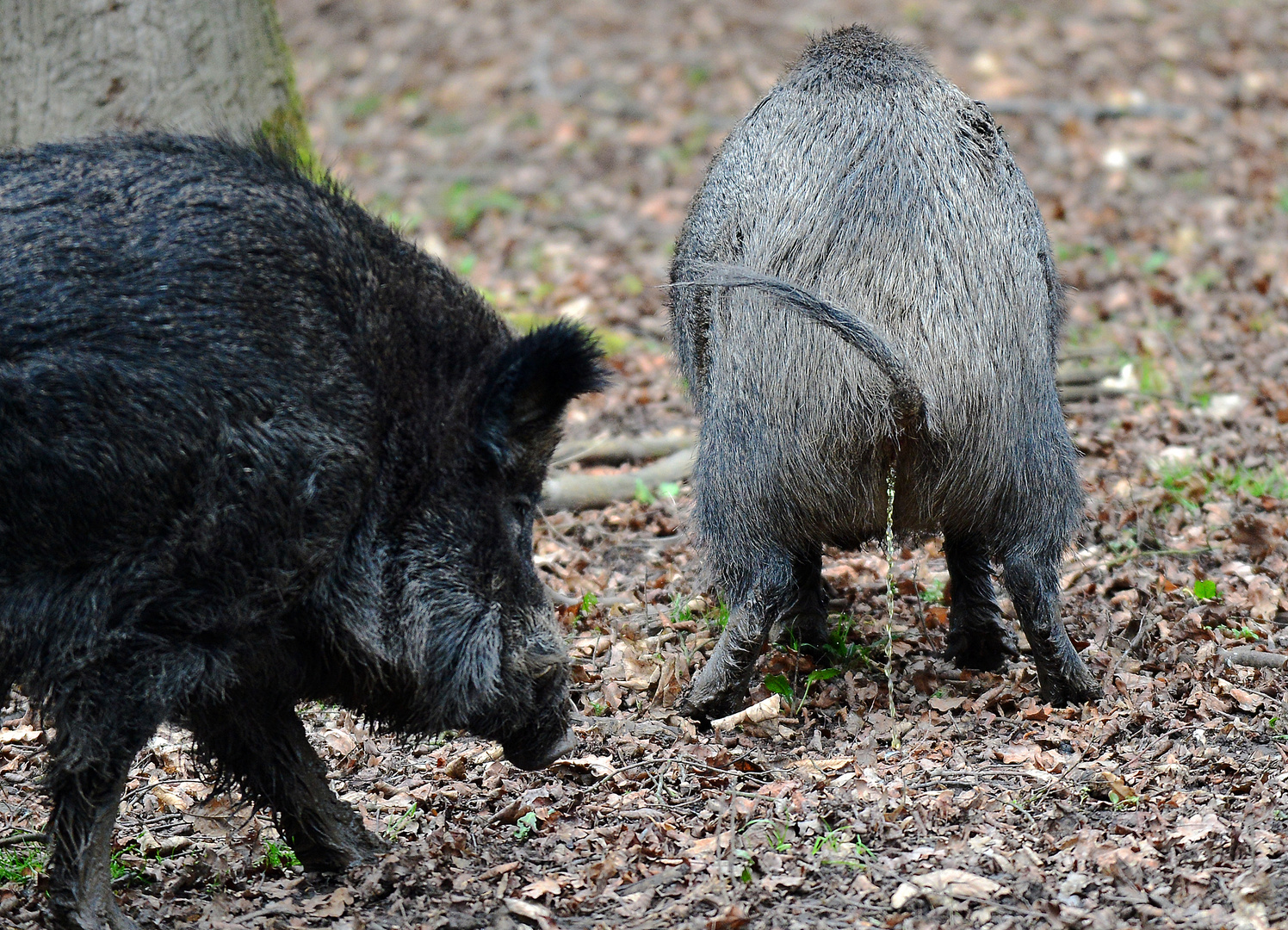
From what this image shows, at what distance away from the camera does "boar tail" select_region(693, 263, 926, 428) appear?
4.08 m

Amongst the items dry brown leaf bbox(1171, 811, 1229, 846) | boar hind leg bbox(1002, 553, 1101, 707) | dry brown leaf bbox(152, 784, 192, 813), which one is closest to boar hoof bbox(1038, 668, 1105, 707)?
boar hind leg bbox(1002, 553, 1101, 707)

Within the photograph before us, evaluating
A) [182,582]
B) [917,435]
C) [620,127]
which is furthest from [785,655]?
[620,127]

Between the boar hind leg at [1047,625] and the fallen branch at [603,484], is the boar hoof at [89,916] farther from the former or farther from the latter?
the fallen branch at [603,484]

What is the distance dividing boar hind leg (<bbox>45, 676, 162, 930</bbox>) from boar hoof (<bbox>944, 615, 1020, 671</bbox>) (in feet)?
9.83

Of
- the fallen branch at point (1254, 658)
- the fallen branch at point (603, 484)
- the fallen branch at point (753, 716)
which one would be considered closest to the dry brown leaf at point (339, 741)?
the fallen branch at point (753, 716)

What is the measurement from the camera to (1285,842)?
349 centimetres

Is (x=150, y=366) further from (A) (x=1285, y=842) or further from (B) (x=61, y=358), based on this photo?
(A) (x=1285, y=842)

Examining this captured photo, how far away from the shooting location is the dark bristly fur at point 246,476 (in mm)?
3027

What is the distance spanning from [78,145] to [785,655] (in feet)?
10.2

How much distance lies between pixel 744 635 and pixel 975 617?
0.98 metres

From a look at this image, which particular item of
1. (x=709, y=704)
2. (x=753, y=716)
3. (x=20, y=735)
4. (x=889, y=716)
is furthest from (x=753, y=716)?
(x=20, y=735)

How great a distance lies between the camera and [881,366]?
4.11 meters

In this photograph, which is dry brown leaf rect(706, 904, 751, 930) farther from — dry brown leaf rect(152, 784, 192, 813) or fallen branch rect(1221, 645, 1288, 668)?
fallen branch rect(1221, 645, 1288, 668)

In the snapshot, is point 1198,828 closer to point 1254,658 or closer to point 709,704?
point 1254,658
